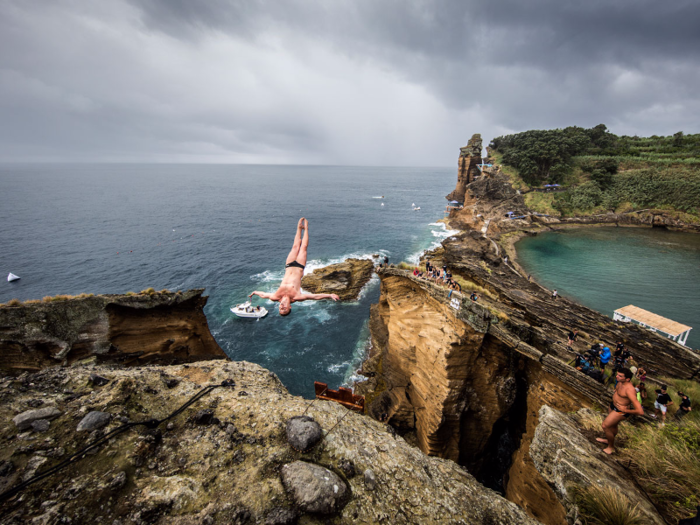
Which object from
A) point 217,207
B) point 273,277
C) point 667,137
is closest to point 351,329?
point 273,277

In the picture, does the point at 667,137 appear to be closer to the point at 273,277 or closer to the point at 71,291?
the point at 273,277

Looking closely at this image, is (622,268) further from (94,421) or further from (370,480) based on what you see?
(94,421)

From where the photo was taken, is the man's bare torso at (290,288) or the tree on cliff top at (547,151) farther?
the tree on cliff top at (547,151)

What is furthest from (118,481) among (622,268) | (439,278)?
(622,268)

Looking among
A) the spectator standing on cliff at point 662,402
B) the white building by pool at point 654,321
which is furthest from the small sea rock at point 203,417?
the white building by pool at point 654,321

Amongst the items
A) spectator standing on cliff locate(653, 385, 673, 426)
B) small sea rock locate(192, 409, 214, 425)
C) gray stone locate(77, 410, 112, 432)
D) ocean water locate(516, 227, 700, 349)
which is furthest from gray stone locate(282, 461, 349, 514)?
ocean water locate(516, 227, 700, 349)

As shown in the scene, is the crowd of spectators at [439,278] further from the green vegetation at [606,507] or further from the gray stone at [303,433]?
the gray stone at [303,433]
